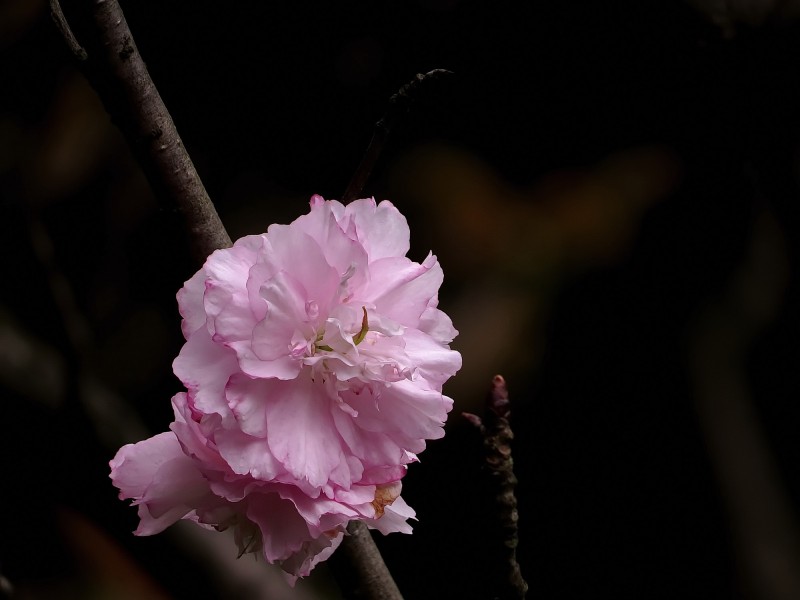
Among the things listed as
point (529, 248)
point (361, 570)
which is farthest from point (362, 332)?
point (529, 248)

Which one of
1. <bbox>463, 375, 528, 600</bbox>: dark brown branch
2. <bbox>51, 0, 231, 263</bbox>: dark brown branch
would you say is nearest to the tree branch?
<bbox>51, 0, 231, 263</bbox>: dark brown branch

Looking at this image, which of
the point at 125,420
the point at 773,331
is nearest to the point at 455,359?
the point at 125,420

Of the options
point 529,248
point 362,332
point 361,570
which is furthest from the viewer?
point 529,248

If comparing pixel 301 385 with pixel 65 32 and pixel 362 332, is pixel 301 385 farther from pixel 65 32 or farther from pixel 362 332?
pixel 65 32

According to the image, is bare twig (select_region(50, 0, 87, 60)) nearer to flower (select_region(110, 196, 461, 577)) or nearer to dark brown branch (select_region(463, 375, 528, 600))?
flower (select_region(110, 196, 461, 577))

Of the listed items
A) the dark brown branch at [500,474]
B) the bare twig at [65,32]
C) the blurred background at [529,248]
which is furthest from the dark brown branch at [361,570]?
the blurred background at [529,248]

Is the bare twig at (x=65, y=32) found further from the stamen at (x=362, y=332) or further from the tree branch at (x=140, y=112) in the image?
the stamen at (x=362, y=332)

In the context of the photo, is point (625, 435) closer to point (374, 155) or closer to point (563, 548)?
point (563, 548)
